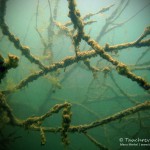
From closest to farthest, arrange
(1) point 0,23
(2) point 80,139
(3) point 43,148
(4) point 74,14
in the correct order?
(4) point 74,14 → (1) point 0,23 → (3) point 43,148 → (2) point 80,139

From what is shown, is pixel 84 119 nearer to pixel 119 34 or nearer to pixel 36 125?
pixel 36 125

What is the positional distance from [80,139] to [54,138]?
2.44 meters

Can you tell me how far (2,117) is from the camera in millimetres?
3973

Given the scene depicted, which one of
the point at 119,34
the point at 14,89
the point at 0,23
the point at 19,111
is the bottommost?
the point at 14,89

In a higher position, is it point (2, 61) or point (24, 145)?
point (24, 145)

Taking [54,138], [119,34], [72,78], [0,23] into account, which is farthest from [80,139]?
[119,34]

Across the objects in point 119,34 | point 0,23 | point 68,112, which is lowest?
point 68,112

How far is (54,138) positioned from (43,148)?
101 centimetres

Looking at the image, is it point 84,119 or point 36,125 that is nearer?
point 36,125

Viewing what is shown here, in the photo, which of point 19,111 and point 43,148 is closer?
point 19,111

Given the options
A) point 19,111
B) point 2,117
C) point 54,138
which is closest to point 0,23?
point 2,117

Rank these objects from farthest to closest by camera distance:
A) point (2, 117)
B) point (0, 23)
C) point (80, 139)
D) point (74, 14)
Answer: point (80, 139)
point (2, 117)
point (0, 23)
point (74, 14)

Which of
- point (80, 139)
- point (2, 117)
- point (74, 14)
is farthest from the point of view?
point (80, 139)

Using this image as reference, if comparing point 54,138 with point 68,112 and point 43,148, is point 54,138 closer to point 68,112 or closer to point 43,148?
point 43,148
